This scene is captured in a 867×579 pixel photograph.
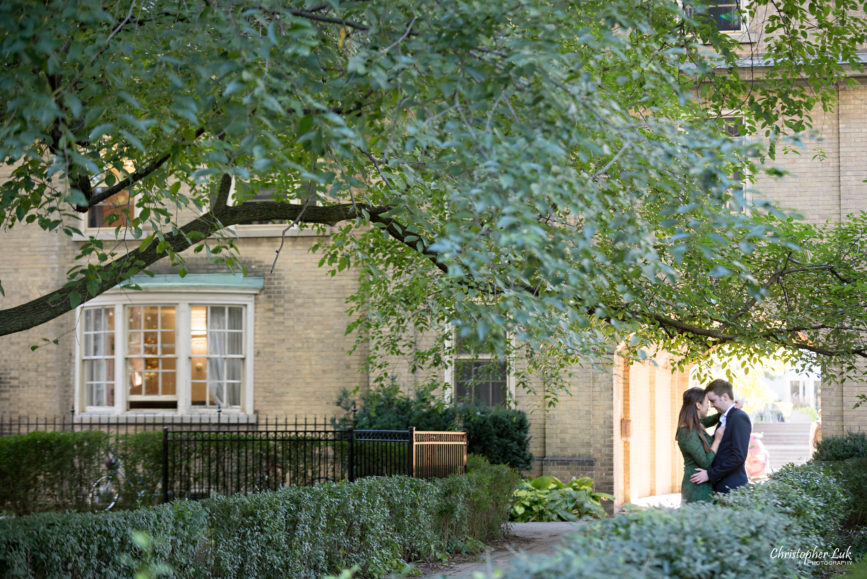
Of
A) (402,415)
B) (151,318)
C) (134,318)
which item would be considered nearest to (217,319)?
(151,318)

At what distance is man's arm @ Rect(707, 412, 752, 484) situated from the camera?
7.68 metres

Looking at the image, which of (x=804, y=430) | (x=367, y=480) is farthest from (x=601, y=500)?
(x=804, y=430)

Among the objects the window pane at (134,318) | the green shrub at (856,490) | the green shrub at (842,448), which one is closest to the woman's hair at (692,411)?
the green shrub at (856,490)

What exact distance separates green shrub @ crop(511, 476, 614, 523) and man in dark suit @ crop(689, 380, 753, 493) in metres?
7.26

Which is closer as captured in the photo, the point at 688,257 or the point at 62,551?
the point at 62,551

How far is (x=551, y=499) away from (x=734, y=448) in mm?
8173

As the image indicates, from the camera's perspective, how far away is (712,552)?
14.4 feet

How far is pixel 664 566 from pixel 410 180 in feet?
12.6

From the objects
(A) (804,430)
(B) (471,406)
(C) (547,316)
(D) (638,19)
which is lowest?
(A) (804,430)

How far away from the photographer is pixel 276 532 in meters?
8.85

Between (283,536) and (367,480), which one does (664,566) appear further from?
(367,480)

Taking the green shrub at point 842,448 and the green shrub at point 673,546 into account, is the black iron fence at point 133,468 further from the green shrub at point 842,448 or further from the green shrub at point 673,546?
the green shrub at point 673,546

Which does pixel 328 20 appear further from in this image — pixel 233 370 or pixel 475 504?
pixel 233 370

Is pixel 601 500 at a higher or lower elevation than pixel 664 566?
lower
